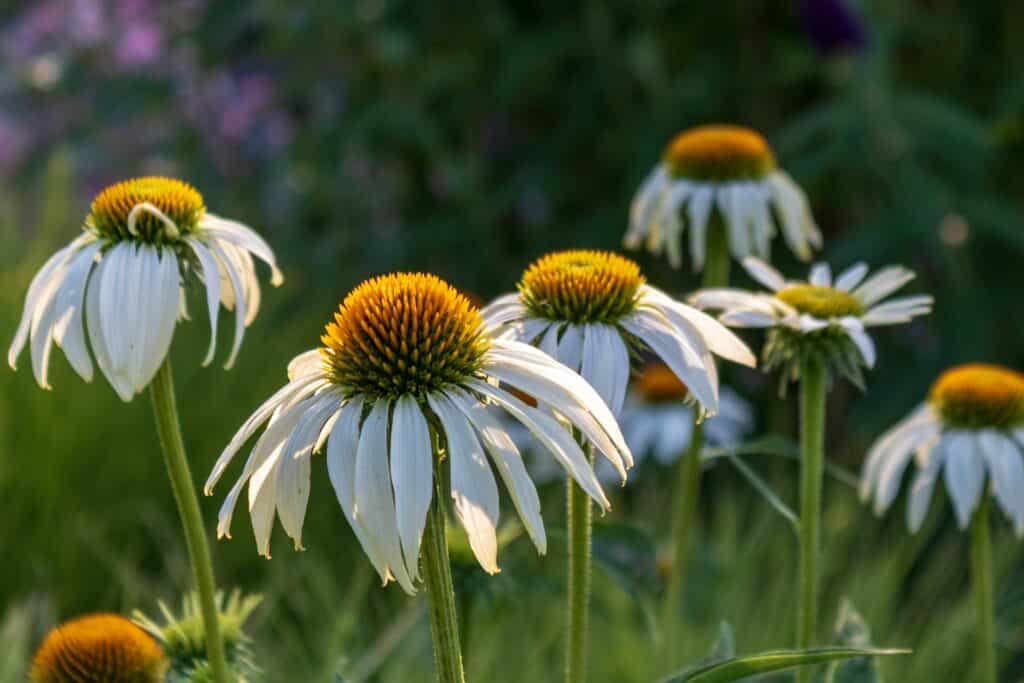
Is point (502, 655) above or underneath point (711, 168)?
underneath

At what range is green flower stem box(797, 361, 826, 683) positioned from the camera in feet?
3.33

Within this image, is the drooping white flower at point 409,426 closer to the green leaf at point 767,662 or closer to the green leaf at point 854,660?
the green leaf at point 767,662

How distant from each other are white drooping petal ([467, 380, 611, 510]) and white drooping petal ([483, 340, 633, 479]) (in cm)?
1

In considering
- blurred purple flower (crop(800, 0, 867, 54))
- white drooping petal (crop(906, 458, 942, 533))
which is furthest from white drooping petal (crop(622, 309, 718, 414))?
blurred purple flower (crop(800, 0, 867, 54))

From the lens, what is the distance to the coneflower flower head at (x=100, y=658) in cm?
96

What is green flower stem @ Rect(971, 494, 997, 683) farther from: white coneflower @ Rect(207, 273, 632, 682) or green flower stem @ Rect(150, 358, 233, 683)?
green flower stem @ Rect(150, 358, 233, 683)

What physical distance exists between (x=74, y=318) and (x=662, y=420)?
167cm

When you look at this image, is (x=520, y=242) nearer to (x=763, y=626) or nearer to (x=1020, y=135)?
(x=1020, y=135)

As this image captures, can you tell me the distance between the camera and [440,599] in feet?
2.40

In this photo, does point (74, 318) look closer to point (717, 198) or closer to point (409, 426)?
point (409, 426)

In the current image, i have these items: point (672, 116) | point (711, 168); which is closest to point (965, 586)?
point (672, 116)

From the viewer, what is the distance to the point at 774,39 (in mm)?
3129

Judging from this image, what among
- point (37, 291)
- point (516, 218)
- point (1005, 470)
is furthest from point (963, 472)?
point (516, 218)

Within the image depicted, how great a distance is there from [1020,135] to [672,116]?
2.81 feet
